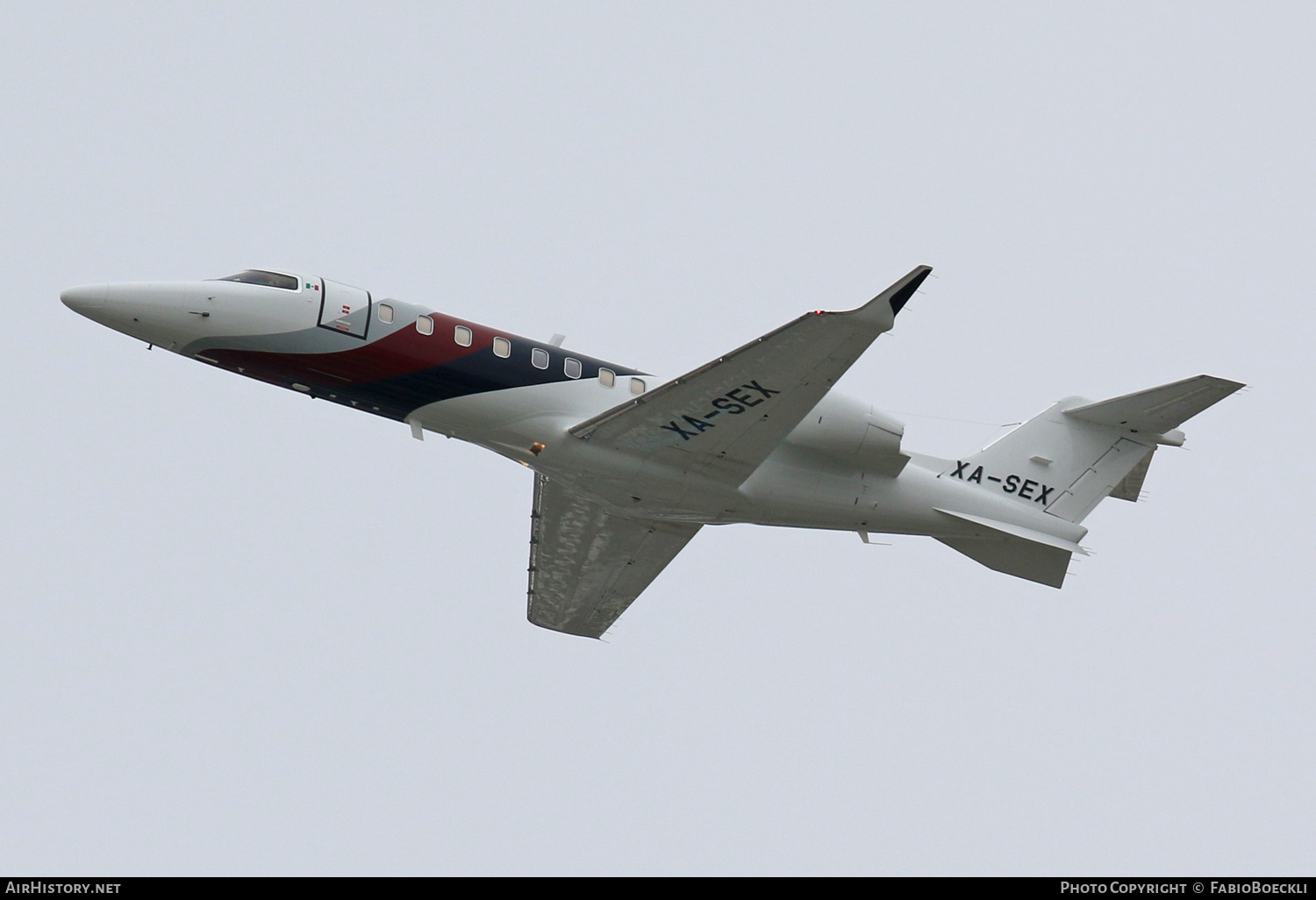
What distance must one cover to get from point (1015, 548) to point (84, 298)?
547 inches

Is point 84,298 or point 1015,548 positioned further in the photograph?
point 1015,548

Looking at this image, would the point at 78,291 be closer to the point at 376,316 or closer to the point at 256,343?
the point at 256,343

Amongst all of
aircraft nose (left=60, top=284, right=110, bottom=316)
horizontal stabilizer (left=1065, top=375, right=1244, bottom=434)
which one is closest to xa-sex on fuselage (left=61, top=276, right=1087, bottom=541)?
aircraft nose (left=60, top=284, right=110, bottom=316)

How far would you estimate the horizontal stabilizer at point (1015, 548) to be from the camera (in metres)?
21.1

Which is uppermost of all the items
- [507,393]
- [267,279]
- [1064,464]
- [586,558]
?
[267,279]

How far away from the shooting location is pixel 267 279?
61.1ft

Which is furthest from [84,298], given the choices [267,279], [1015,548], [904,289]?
[1015,548]

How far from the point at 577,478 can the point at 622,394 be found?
1.37 m

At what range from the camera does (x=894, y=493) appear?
20.5m

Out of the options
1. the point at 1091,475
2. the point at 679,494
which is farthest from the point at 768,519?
the point at 1091,475

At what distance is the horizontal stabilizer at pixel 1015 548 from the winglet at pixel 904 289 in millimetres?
5742


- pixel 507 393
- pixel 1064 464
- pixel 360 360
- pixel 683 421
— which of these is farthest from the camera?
pixel 1064 464

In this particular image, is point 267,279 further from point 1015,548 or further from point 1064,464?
point 1064,464

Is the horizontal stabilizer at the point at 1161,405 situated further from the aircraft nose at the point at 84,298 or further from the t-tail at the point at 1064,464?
the aircraft nose at the point at 84,298
